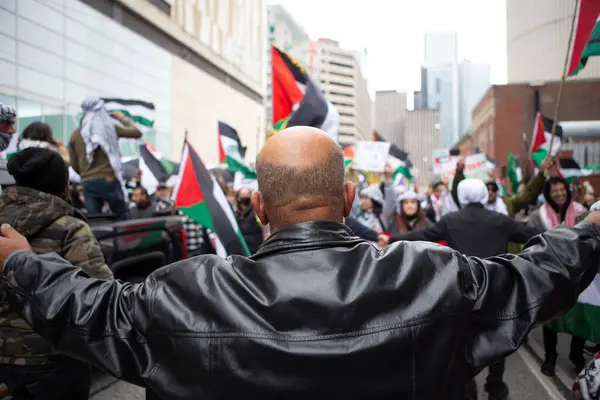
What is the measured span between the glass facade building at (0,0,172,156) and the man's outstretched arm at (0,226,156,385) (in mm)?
18164

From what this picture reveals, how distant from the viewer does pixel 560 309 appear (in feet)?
5.07

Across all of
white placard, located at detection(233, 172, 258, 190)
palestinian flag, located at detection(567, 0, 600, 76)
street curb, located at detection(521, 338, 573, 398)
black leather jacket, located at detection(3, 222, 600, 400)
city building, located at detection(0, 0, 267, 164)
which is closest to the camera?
black leather jacket, located at detection(3, 222, 600, 400)

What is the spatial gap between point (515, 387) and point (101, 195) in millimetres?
4687

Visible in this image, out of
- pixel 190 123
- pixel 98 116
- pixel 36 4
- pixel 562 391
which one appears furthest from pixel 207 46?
pixel 562 391

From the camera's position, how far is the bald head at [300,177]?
1485mm

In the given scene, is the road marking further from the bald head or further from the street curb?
the bald head

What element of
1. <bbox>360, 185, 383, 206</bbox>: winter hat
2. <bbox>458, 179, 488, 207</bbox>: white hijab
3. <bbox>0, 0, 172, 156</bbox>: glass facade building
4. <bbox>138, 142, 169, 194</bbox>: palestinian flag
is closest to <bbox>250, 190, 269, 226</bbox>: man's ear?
<bbox>458, 179, 488, 207</bbox>: white hijab

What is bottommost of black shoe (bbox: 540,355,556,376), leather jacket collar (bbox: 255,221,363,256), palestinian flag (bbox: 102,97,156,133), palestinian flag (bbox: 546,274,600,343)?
black shoe (bbox: 540,355,556,376)

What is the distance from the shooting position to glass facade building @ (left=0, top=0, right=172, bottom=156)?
22266 mm

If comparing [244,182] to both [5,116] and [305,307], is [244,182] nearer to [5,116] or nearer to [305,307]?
[5,116]

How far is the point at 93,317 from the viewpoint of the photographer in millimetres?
1392

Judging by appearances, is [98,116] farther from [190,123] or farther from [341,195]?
[190,123]

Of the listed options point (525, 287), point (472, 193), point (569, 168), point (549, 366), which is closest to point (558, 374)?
point (549, 366)

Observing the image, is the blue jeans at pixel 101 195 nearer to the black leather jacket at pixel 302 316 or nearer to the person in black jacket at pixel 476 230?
the person in black jacket at pixel 476 230
